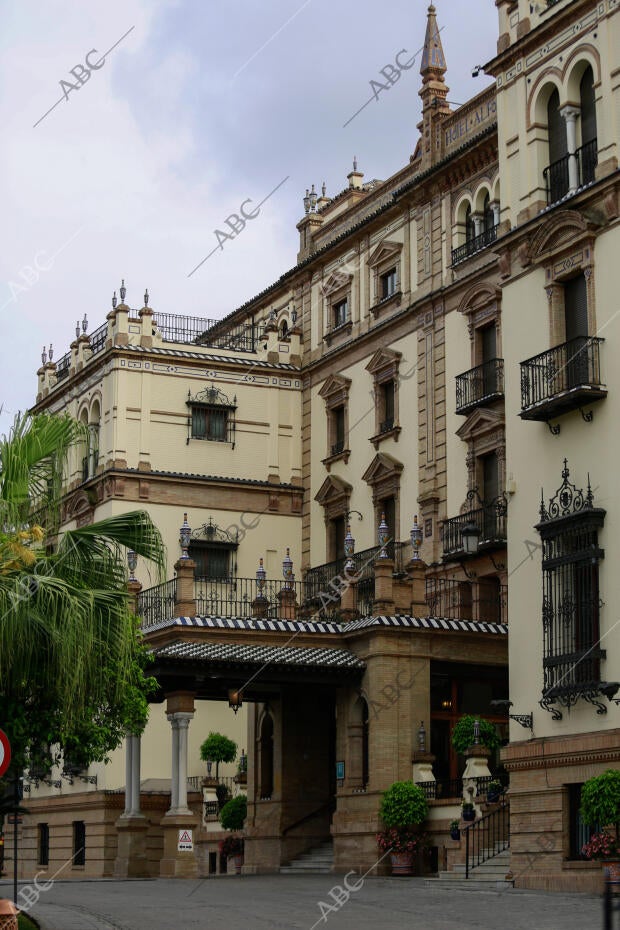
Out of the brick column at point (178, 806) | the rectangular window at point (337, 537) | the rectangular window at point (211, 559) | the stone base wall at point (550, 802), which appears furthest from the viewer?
the rectangular window at point (211, 559)

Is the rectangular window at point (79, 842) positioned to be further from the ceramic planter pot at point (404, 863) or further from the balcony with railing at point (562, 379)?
the balcony with railing at point (562, 379)

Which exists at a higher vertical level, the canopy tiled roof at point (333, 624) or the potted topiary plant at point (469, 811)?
the canopy tiled roof at point (333, 624)

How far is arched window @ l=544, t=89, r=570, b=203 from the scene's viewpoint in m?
28.4

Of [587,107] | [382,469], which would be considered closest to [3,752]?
[587,107]

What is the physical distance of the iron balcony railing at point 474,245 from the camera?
37.7m

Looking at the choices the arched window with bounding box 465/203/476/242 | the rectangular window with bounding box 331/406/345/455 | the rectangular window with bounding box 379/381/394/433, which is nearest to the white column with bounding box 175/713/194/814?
the rectangular window with bounding box 379/381/394/433

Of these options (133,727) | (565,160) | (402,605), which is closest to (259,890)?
(133,727)

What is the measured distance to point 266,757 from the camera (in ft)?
125

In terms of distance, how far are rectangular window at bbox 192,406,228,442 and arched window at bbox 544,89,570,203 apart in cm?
1914

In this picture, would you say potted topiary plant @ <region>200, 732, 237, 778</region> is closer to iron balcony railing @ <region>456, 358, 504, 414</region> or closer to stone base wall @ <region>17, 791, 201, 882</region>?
stone base wall @ <region>17, 791, 201, 882</region>

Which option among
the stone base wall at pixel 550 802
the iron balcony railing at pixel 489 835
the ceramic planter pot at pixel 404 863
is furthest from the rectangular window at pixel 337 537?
the stone base wall at pixel 550 802

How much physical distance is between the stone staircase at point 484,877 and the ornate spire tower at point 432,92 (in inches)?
775

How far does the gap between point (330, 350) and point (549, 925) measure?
28035 mm

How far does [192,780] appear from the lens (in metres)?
42.8
